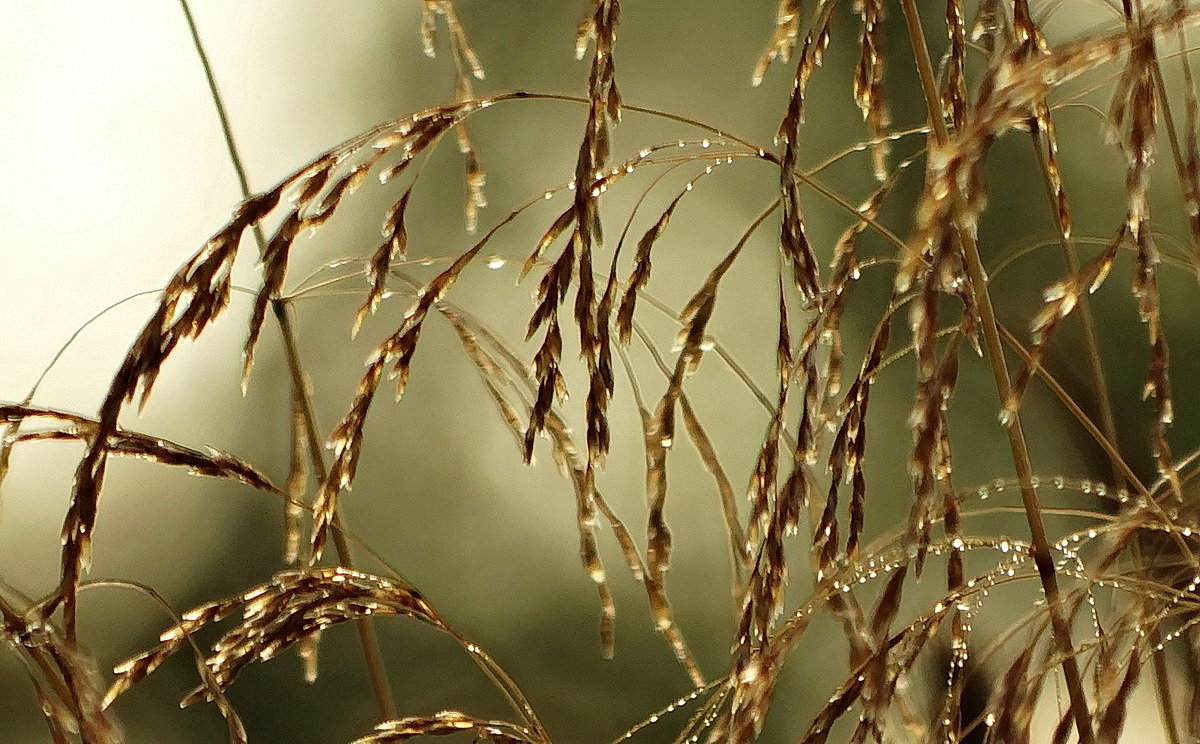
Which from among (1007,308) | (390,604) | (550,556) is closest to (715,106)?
(1007,308)

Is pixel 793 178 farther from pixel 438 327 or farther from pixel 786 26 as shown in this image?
pixel 438 327

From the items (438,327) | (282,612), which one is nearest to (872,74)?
(282,612)

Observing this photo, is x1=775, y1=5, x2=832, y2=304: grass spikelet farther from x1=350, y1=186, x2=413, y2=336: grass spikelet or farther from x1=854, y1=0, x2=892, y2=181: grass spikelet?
x1=350, y1=186, x2=413, y2=336: grass spikelet

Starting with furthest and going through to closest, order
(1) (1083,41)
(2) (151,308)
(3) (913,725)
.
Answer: (2) (151,308) < (3) (913,725) < (1) (1083,41)

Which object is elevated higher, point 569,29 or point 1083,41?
point 569,29

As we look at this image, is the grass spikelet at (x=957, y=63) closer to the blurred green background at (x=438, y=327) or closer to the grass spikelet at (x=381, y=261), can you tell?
the grass spikelet at (x=381, y=261)

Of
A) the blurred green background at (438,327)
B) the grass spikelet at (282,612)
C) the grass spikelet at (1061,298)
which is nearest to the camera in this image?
the grass spikelet at (1061,298)

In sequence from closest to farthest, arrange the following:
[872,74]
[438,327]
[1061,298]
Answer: [1061,298], [872,74], [438,327]

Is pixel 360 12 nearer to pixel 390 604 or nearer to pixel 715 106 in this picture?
pixel 715 106

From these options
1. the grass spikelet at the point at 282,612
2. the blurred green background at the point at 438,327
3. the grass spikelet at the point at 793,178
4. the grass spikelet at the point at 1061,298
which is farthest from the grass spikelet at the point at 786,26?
the blurred green background at the point at 438,327
